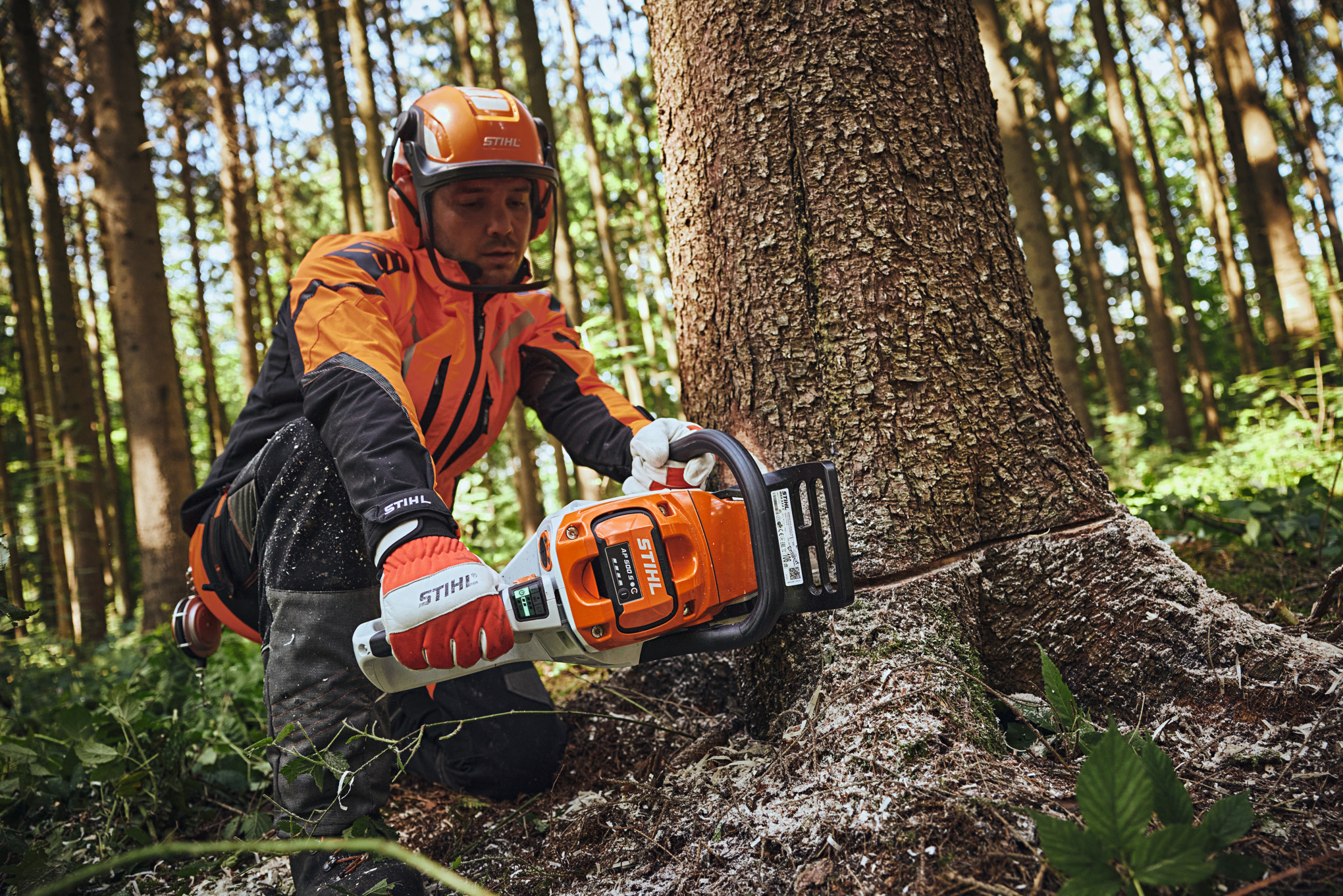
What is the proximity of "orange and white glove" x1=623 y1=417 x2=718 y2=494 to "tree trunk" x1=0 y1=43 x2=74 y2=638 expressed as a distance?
29.7 ft

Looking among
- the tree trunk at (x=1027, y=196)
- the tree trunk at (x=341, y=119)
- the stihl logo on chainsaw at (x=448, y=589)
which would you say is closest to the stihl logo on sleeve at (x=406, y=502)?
the stihl logo on chainsaw at (x=448, y=589)

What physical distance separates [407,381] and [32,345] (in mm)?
11221

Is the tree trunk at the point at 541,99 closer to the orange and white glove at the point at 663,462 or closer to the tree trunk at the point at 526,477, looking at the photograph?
the tree trunk at the point at 526,477

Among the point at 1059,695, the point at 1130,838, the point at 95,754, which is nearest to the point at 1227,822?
the point at 1130,838

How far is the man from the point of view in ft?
5.99

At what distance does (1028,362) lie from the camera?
6.72 ft

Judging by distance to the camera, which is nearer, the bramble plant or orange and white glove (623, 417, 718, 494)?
the bramble plant

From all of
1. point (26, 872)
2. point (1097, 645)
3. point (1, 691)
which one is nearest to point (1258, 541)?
point (1097, 645)

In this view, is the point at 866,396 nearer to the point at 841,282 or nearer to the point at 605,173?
the point at 841,282

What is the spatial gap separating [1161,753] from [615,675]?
2.10 metres

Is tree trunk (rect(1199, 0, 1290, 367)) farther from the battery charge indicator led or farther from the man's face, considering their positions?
the battery charge indicator led

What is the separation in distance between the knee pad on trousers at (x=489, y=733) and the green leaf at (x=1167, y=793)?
1.68 meters

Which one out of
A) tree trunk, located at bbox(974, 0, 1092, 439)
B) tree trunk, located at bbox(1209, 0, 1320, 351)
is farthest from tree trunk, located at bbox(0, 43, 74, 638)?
tree trunk, located at bbox(1209, 0, 1320, 351)

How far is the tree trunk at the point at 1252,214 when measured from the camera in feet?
35.8
